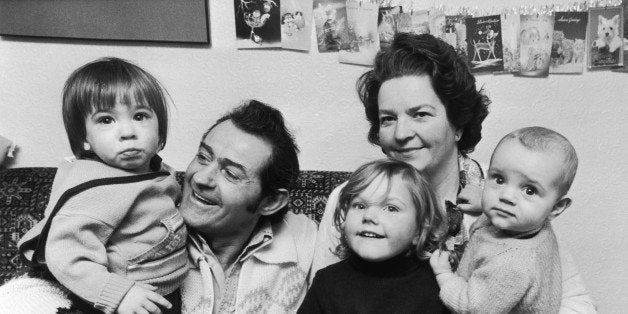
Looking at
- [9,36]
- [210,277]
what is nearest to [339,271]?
[210,277]

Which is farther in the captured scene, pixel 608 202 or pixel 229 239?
pixel 608 202

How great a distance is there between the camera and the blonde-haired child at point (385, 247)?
1.32 meters

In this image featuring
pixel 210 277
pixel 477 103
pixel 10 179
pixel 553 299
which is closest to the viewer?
pixel 553 299

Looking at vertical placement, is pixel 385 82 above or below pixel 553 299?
above

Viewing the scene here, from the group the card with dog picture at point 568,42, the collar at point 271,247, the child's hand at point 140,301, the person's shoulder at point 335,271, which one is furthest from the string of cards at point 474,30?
the child's hand at point 140,301

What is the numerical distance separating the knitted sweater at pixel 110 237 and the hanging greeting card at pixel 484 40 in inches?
51.5

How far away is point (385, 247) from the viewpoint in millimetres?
1317

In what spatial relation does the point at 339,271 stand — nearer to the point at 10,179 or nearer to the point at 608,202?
the point at 10,179

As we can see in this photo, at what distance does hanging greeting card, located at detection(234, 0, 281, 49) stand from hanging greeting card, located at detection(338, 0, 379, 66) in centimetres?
28

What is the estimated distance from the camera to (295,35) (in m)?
2.21

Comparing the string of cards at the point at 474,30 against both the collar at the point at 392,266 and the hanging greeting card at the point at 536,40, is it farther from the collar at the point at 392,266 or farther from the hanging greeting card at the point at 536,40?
the collar at the point at 392,266

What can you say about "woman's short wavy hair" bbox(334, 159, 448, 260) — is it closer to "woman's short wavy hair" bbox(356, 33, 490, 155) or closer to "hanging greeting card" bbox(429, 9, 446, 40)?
"woman's short wavy hair" bbox(356, 33, 490, 155)

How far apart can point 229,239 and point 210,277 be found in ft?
0.44

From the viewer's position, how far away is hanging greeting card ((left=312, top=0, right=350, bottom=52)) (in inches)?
86.2
